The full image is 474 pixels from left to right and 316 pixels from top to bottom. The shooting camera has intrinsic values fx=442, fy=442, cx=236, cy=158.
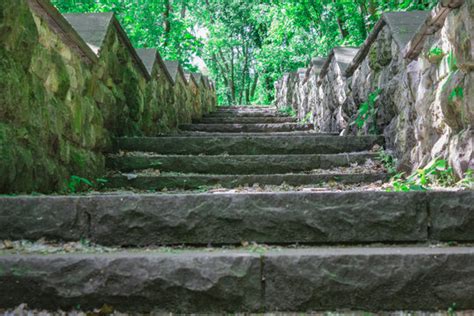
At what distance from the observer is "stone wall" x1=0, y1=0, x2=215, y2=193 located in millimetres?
2096

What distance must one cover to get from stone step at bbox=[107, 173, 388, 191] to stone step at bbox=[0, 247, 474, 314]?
158 centimetres

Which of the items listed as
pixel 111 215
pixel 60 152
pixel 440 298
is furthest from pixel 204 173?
pixel 440 298

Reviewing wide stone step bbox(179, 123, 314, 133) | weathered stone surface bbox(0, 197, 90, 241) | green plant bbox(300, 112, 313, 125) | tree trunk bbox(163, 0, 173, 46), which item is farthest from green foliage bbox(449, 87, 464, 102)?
tree trunk bbox(163, 0, 173, 46)

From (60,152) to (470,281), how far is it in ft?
7.26

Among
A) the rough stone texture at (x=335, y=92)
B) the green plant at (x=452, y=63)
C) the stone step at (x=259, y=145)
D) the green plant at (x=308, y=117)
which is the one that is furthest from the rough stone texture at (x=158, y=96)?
the green plant at (x=452, y=63)

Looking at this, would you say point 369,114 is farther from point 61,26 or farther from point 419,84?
point 61,26

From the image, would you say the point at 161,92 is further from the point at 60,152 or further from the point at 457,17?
the point at 457,17

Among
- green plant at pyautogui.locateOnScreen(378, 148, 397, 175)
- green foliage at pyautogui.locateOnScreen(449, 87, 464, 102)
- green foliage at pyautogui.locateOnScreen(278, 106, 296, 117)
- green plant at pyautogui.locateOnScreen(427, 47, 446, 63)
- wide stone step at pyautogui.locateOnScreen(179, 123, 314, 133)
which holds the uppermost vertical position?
green plant at pyautogui.locateOnScreen(427, 47, 446, 63)

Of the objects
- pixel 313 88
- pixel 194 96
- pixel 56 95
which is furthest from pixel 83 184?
pixel 194 96

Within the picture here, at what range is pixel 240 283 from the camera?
1.55m

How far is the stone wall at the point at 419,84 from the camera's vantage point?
2.25 meters

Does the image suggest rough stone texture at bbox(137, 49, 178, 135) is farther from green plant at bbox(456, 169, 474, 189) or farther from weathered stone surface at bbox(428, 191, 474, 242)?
weathered stone surface at bbox(428, 191, 474, 242)

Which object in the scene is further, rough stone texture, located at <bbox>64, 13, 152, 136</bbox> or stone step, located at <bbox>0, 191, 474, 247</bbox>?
rough stone texture, located at <bbox>64, 13, 152, 136</bbox>

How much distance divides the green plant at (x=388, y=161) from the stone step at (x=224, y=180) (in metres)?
0.10
